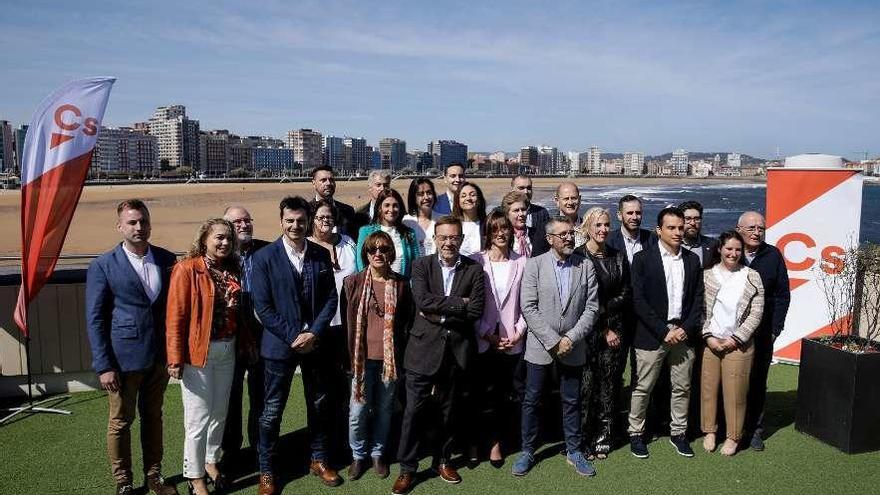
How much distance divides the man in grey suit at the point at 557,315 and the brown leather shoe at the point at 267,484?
147 cm

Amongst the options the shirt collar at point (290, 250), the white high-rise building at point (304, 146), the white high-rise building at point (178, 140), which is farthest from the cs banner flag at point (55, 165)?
the white high-rise building at point (304, 146)

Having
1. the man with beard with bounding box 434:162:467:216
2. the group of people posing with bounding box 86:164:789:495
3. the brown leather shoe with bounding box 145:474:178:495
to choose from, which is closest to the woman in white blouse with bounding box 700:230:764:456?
the group of people posing with bounding box 86:164:789:495

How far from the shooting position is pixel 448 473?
147 inches

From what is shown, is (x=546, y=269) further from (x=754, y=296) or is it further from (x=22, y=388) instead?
(x=22, y=388)

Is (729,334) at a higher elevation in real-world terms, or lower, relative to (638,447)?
higher

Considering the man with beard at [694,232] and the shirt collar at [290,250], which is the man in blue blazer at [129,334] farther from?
the man with beard at [694,232]

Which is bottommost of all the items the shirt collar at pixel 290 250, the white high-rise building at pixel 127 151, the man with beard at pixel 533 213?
the shirt collar at pixel 290 250

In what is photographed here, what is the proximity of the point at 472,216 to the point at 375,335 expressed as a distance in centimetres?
121

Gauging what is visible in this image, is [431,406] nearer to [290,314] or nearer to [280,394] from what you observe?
[280,394]

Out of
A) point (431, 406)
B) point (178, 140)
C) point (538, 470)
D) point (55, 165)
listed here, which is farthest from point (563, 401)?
point (178, 140)

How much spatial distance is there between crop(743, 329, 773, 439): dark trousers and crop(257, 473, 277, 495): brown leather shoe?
10.7ft

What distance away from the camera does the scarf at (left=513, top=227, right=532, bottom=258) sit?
4211 millimetres

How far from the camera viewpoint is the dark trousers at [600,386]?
4000 mm

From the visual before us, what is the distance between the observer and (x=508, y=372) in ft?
13.3
